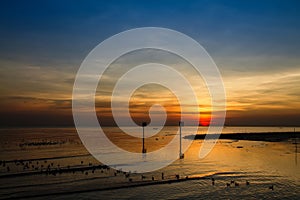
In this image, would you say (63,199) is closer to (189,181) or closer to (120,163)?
(189,181)

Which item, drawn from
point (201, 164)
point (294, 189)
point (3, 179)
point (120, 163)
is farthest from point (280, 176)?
point (3, 179)

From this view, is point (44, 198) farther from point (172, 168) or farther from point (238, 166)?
point (238, 166)

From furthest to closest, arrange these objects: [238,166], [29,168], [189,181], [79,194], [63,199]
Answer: [238,166] < [29,168] < [189,181] < [79,194] < [63,199]

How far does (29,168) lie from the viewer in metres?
47.0

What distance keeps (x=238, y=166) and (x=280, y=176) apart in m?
10.7

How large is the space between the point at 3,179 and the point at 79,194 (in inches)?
581

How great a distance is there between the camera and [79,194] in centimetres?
3130

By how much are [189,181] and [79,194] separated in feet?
49.1

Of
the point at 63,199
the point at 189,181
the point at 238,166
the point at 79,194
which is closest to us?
the point at 63,199

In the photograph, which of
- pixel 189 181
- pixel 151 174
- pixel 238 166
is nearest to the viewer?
pixel 189 181

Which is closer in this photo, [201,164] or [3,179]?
[3,179]

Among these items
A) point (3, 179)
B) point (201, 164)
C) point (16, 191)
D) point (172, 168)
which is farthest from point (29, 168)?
point (201, 164)

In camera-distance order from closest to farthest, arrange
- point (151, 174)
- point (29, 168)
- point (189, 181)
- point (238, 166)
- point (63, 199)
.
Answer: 1. point (63, 199)
2. point (189, 181)
3. point (151, 174)
4. point (29, 168)
5. point (238, 166)

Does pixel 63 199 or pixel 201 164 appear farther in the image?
pixel 201 164
